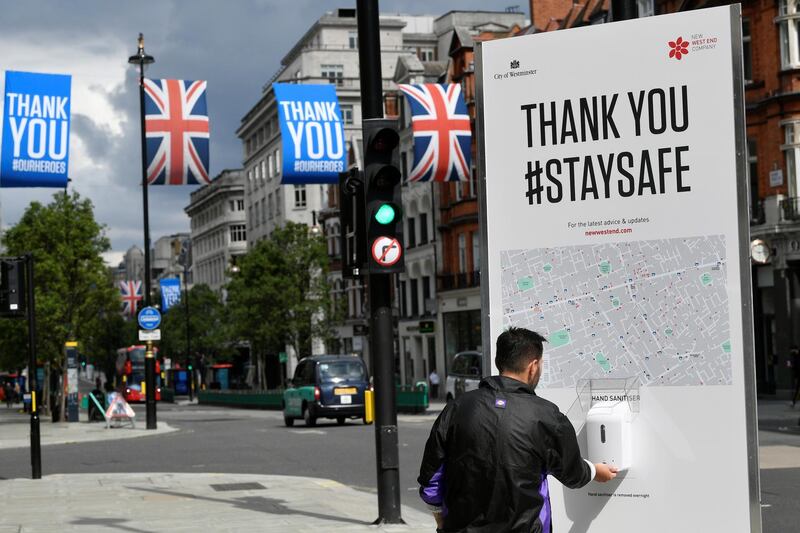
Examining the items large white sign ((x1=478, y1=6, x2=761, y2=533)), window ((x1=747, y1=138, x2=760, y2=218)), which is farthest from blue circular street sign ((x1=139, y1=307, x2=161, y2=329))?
large white sign ((x1=478, y1=6, x2=761, y2=533))

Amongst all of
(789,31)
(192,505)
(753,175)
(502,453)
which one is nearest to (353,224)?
(192,505)

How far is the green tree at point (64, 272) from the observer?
44219 millimetres

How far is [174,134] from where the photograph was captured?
2597 cm

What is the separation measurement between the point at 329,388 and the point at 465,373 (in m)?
3.79

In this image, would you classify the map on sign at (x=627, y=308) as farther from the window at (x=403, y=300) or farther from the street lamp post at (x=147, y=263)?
the window at (x=403, y=300)

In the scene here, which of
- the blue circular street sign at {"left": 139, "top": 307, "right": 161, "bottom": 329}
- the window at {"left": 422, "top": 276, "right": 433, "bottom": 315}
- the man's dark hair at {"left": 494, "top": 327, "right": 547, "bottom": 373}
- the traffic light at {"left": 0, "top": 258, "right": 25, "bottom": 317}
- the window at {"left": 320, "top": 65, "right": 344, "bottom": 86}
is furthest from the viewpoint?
the window at {"left": 320, "top": 65, "right": 344, "bottom": 86}

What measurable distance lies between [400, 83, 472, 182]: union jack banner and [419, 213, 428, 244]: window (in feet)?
115

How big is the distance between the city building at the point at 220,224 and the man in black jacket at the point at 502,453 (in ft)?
376

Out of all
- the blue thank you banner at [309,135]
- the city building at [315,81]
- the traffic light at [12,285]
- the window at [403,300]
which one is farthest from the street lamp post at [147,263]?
the city building at [315,81]

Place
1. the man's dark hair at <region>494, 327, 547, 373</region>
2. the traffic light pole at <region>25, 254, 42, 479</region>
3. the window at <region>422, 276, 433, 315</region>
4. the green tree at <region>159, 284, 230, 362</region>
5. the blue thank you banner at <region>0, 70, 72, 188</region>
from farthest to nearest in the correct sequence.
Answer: the green tree at <region>159, 284, 230, 362</region> < the window at <region>422, 276, 433, 315</region> < the blue thank you banner at <region>0, 70, 72, 188</region> < the traffic light pole at <region>25, 254, 42, 479</region> < the man's dark hair at <region>494, 327, 547, 373</region>

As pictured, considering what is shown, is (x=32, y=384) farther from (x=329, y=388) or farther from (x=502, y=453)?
(x=329, y=388)

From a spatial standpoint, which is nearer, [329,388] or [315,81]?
[329,388]

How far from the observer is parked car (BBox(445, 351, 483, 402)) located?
34344mm

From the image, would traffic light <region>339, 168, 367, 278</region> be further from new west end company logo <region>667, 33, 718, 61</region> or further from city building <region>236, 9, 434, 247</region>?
city building <region>236, 9, 434, 247</region>
